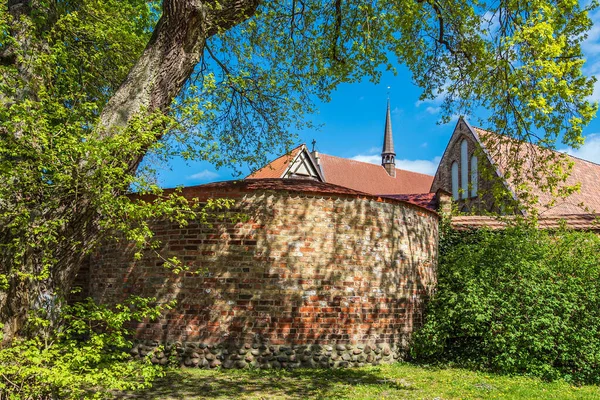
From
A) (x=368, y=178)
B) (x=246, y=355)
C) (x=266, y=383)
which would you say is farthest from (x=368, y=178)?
(x=266, y=383)

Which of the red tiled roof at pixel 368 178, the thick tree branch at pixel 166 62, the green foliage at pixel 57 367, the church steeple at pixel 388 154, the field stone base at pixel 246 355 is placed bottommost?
the field stone base at pixel 246 355

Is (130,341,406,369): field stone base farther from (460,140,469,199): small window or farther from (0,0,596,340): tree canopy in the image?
(460,140,469,199): small window

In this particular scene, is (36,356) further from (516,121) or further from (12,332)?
(516,121)

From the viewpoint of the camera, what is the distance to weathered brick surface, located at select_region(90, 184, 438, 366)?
8195 mm

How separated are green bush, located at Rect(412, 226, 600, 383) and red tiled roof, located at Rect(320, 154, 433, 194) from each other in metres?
23.5

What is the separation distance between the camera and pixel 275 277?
8320 mm

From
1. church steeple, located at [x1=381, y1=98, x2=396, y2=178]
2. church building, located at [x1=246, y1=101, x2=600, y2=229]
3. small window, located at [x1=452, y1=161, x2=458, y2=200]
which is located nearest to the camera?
church building, located at [x1=246, y1=101, x2=600, y2=229]

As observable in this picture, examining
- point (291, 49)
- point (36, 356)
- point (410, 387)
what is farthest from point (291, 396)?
point (291, 49)

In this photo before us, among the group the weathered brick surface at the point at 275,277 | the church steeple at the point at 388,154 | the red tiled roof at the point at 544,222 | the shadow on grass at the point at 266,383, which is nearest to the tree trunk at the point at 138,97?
the shadow on grass at the point at 266,383

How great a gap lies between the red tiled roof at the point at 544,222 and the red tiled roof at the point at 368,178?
21.2 m

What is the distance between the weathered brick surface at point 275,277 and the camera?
820 cm

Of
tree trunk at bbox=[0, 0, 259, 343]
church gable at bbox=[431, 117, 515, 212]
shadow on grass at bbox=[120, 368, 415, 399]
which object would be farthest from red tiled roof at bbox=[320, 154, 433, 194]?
tree trunk at bbox=[0, 0, 259, 343]

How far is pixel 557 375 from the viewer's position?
26.8 feet

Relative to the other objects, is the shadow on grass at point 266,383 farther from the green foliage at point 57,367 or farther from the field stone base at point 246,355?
the green foliage at point 57,367
